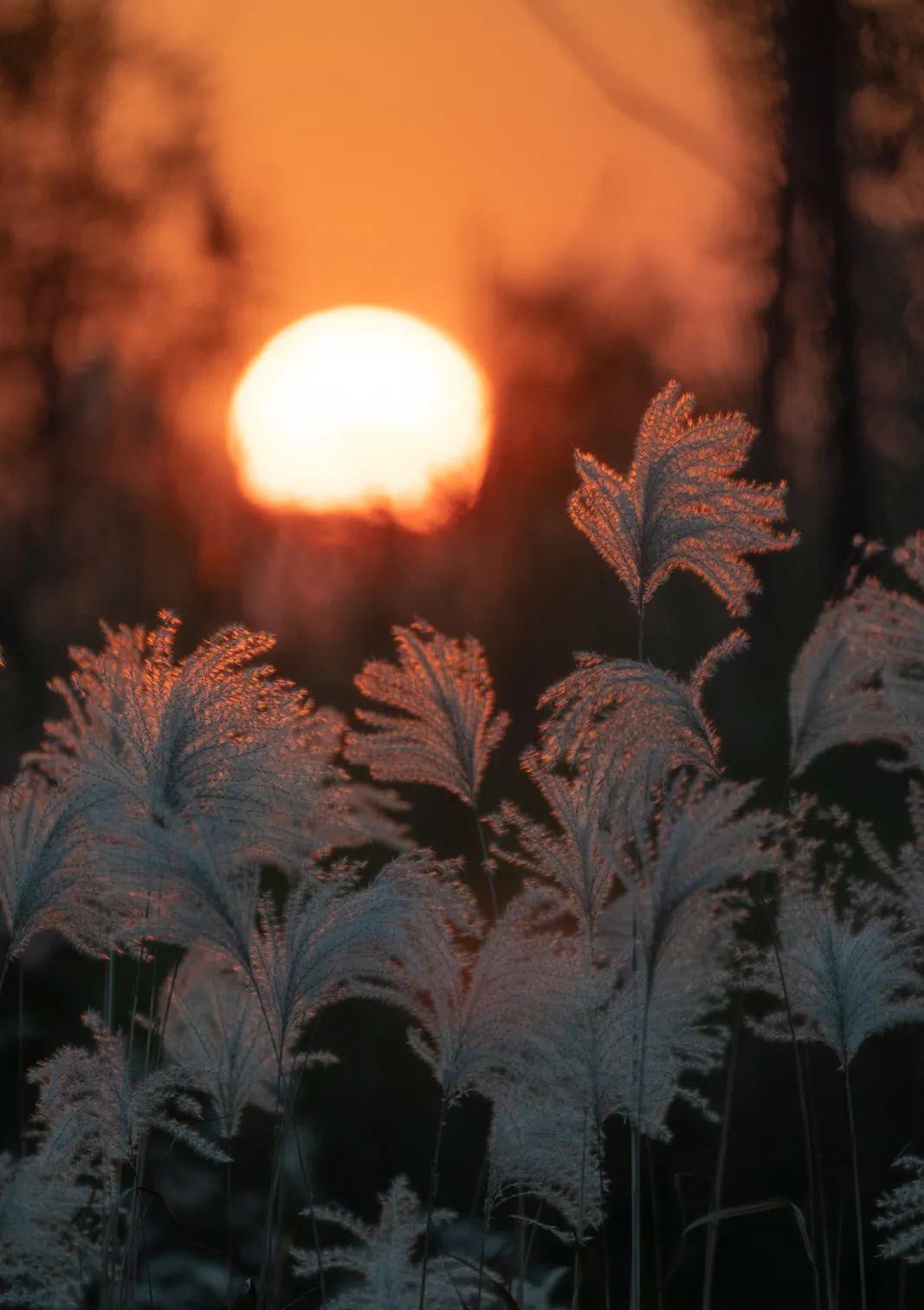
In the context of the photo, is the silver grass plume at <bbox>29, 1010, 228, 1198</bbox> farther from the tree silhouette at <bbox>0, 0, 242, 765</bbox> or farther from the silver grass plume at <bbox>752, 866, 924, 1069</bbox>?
the tree silhouette at <bbox>0, 0, 242, 765</bbox>

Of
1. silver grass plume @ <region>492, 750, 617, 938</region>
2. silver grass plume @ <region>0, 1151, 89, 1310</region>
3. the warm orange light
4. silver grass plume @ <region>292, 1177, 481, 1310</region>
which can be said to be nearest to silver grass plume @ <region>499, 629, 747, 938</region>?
silver grass plume @ <region>492, 750, 617, 938</region>

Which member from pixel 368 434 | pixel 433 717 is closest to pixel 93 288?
pixel 368 434

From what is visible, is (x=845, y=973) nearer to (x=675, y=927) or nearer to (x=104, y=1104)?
(x=675, y=927)

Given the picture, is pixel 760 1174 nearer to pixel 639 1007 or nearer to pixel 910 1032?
pixel 910 1032

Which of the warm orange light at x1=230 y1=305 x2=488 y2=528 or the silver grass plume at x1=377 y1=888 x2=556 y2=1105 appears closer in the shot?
the silver grass plume at x1=377 y1=888 x2=556 y2=1105

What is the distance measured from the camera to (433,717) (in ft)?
6.41

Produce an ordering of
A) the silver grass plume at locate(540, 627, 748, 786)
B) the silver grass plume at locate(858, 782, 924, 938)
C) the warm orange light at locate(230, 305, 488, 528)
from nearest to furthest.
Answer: the silver grass plume at locate(540, 627, 748, 786) < the silver grass plume at locate(858, 782, 924, 938) < the warm orange light at locate(230, 305, 488, 528)

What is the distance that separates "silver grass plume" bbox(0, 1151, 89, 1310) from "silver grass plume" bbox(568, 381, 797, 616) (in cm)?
114

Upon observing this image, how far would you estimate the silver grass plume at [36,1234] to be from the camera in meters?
1.93

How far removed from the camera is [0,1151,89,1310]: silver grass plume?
193cm

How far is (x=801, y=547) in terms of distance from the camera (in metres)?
4.38

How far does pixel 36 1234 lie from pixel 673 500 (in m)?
1.34

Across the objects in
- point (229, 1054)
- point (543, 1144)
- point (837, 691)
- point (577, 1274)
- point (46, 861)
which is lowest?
point (577, 1274)

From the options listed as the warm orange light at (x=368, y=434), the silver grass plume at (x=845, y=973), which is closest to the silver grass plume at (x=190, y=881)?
the silver grass plume at (x=845, y=973)
